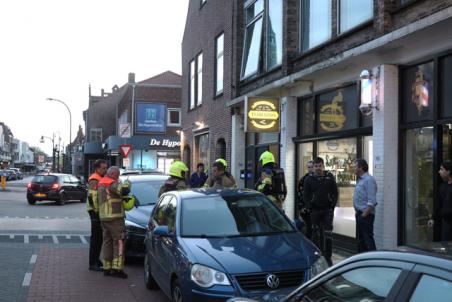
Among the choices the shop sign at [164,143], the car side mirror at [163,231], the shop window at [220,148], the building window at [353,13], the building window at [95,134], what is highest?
the building window at [95,134]

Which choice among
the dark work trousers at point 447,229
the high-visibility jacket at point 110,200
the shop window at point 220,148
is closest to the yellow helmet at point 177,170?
the high-visibility jacket at point 110,200

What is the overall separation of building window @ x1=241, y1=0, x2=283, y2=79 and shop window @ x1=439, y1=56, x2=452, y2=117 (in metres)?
6.34

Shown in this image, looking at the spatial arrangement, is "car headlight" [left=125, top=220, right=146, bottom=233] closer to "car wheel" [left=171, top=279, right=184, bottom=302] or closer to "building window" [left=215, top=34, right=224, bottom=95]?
"car wheel" [left=171, top=279, right=184, bottom=302]

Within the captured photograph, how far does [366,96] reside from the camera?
9.39 metres

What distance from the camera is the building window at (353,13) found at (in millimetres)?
9852

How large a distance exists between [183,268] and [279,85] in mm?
7735

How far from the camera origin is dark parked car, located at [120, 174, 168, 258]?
937 centimetres

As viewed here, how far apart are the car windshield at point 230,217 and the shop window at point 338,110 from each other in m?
4.25

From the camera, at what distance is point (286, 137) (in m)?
13.3

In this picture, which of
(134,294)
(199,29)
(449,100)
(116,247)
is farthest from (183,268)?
(199,29)

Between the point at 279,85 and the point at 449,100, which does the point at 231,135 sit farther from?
the point at 449,100

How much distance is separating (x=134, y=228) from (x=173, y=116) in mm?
36559

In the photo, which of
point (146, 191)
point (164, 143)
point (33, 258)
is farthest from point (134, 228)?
point (164, 143)

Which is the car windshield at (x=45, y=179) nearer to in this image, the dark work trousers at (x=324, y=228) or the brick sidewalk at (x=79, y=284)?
the brick sidewalk at (x=79, y=284)
